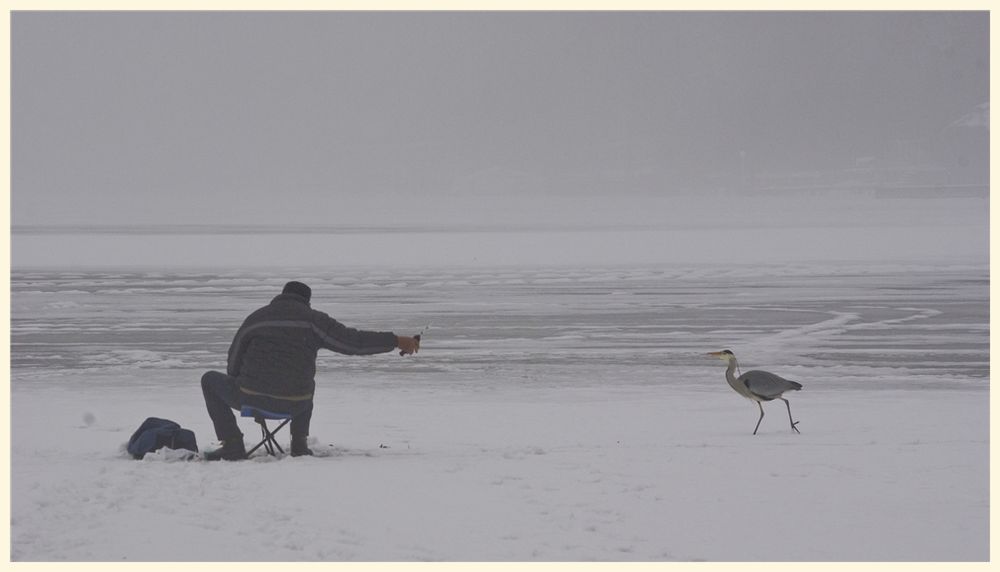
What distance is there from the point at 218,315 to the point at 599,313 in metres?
4.29

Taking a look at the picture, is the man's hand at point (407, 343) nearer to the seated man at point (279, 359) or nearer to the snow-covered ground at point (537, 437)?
the seated man at point (279, 359)

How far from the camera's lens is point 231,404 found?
764 centimetres

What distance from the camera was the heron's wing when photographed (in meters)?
8.48

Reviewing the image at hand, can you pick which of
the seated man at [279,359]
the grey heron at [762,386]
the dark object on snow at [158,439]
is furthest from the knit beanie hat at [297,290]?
the grey heron at [762,386]

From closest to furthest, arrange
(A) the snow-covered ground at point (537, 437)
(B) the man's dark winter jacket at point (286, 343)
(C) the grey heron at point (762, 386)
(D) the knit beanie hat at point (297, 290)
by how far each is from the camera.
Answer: (A) the snow-covered ground at point (537, 437)
(B) the man's dark winter jacket at point (286, 343)
(D) the knit beanie hat at point (297, 290)
(C) the grey heron at point (762, 386)

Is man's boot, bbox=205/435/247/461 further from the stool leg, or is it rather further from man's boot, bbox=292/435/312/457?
man's boot, bbox=292/435/312/457

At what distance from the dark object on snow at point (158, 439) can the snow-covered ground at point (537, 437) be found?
0.16m

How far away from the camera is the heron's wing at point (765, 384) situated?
848 cm

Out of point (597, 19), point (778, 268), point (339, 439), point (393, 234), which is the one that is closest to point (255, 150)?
point (597, 19)

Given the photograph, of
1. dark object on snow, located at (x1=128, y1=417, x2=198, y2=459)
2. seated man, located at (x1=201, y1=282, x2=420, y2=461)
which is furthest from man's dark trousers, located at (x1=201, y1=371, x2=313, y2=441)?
dark object on snow, located at (x1=128, y1=417, x2=198, y2=459)

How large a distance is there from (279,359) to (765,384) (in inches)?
115

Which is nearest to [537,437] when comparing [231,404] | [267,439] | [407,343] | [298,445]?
[407,343]

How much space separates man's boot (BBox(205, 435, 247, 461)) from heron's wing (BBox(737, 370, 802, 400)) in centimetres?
300

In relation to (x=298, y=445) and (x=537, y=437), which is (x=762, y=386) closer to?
(x=537, y=437)
